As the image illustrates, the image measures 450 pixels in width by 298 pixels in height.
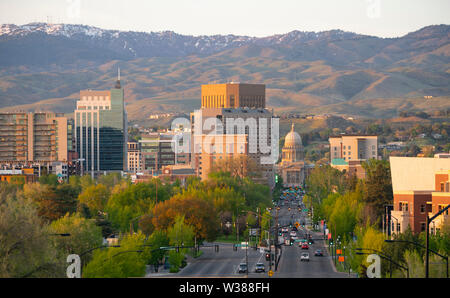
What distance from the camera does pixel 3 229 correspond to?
178ft

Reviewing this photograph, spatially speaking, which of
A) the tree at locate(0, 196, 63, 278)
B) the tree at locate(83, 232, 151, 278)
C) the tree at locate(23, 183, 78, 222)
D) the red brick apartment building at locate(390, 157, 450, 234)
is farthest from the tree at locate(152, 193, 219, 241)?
the tree at locate(0, 196, 63, 278)

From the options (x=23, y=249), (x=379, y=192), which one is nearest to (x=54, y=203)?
(x=379, y=192)

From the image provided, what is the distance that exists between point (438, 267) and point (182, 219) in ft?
169

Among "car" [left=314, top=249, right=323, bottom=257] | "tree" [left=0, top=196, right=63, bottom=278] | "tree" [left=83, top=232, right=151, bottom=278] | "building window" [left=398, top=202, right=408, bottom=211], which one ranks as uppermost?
"tree" [left=0, top=196, right=63, bottom=278]

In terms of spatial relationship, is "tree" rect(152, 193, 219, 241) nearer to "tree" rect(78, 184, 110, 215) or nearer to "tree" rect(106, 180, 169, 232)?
"tree" rect(106, 180, 169, 232)

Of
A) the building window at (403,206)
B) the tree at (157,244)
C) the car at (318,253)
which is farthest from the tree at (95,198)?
the building window at (403,206)

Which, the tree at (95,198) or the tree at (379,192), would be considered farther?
the tree at (95,198)

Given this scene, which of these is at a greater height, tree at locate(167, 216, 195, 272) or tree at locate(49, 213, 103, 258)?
tree at locate(49, 213, 103, 258)

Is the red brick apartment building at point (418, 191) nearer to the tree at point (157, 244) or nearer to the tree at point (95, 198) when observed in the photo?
the tree at point (157, 244)

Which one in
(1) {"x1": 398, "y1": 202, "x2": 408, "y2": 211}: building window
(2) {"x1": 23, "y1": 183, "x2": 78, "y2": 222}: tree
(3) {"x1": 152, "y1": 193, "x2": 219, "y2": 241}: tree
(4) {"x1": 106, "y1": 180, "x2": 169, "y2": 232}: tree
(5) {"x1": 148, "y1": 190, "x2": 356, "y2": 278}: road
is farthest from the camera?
(4) {"x1": 106, "y1": 180, "x2": 169, "y2": 232}: tree

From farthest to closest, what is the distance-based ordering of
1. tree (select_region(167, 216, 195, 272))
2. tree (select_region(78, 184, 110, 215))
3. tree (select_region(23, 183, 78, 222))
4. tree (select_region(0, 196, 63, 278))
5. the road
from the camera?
tree (select_region(78, 184, 110, 215)) < tree (select_region(23, 183, 78, 222)) < tree (select_region(167, 216, 195, 272)) < the road < tree (select_region(0, 196, 63, 278))

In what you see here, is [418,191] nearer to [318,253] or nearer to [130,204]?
[318,253]

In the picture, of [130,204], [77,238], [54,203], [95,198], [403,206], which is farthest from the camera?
[95,198]
